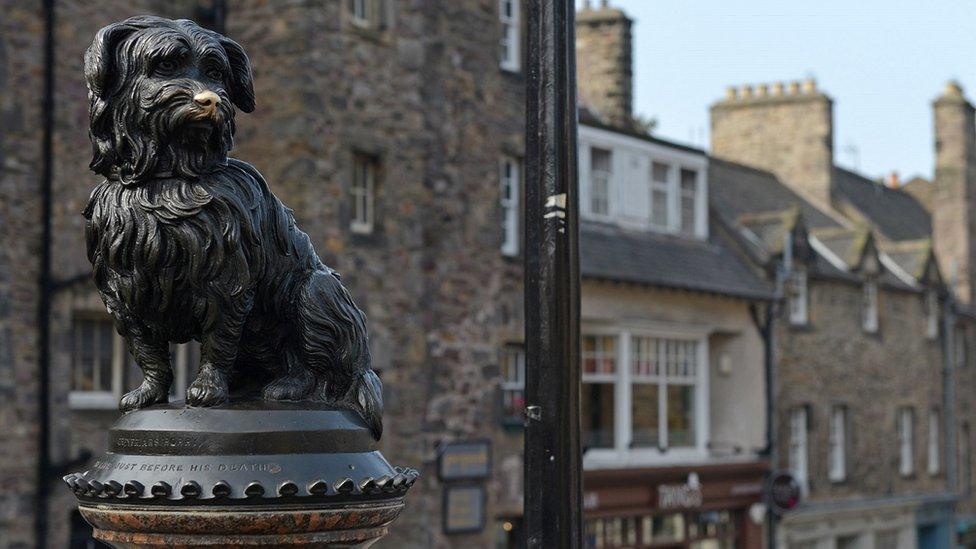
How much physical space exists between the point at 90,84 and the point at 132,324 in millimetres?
603

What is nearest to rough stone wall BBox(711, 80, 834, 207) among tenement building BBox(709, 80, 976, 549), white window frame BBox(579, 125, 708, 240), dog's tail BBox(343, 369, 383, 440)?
tenement building BBox(709, 80, 976, 549)

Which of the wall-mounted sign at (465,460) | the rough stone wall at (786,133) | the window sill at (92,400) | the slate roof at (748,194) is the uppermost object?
the rough stone wall at (786,133)

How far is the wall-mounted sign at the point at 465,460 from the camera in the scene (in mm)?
18766

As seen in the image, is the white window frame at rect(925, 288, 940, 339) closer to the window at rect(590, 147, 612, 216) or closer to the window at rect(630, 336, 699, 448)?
the window at rect(630, 336, 699, 448)

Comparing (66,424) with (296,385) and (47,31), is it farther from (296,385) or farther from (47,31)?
(296,385)

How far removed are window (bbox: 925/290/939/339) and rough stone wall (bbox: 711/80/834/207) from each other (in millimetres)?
3288

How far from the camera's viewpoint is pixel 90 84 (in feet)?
11.7

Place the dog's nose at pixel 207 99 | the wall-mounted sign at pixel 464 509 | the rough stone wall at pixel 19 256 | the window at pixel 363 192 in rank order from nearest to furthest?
1. the dog's nose at pixel 207 99
2. the rough stone wall at pixel 19 256
3. the window at pixel 363 192
4. the wall-mounted sign at pixel 464 509

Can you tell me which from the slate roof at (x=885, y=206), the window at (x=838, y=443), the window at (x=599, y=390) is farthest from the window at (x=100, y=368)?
the slate roof at (x=885, y=206)

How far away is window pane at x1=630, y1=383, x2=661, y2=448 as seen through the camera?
79.5 feet

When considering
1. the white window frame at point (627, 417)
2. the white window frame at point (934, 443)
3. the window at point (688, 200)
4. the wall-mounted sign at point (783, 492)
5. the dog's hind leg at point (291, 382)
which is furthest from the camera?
the white window frame at point (934, 443)

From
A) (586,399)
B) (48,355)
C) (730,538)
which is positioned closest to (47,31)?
(48,355)

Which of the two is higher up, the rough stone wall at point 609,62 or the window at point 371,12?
the rough stone wall at point 609,62

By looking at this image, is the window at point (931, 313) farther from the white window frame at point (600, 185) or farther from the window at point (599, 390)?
the window at point (599, 390)
